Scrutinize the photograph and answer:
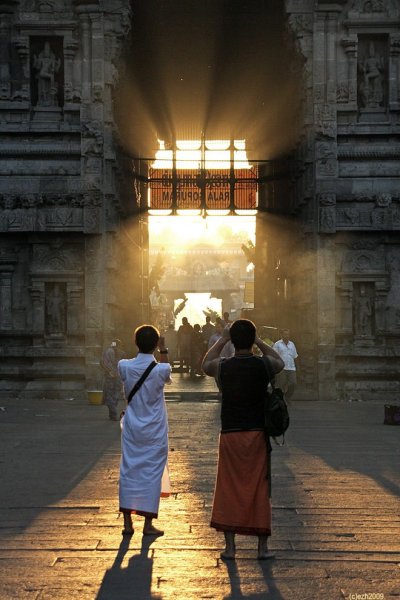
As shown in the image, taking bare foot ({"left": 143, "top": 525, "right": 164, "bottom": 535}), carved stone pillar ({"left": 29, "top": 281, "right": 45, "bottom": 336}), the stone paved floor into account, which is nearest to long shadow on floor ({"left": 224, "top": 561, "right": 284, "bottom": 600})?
the stone paved floor

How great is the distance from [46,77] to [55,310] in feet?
17.9

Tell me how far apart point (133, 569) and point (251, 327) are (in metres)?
2.07

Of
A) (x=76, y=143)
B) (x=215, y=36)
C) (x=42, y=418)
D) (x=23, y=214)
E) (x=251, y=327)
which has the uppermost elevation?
(x=215, y=36)

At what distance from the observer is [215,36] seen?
2811 cm

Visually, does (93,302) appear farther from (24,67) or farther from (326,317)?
(24,67)

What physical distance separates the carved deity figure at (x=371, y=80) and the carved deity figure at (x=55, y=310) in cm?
840

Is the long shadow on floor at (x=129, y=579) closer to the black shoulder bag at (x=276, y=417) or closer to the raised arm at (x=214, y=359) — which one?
the black shoulder bag at (x=276, y=417)

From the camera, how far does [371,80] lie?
24.2 m

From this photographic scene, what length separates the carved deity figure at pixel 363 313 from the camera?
2388 cm

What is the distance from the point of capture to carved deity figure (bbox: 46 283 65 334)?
944 inches

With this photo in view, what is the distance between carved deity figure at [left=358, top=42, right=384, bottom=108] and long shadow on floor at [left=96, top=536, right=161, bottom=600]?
58.0 ft

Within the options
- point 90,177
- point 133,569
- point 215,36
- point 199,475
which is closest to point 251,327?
point 133,569

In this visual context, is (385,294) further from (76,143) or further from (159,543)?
(159,543)

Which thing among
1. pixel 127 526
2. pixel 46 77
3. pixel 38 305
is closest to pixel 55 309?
pixel 38 305
